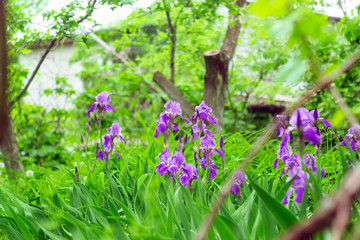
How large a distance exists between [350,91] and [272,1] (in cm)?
594

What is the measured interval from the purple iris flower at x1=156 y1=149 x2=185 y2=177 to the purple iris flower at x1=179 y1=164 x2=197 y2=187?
26mm

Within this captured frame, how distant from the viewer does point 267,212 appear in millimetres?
1278

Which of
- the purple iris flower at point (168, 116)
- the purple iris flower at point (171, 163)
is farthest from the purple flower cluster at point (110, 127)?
the purple iris flower at point (171, 163)

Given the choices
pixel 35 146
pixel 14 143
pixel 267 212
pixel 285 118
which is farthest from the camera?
pixel 35 146

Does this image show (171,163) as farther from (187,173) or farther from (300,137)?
(300,137)

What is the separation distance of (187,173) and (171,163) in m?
0.09

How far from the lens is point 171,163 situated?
1.78 metres

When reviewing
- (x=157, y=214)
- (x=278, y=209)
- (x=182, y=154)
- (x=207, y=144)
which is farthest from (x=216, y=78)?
(x=278, y=209)

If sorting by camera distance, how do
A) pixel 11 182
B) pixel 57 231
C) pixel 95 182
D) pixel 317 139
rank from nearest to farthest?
A: pixel 317 139 → pixel 57 231 → pixel 95 182 → pixel 11 182

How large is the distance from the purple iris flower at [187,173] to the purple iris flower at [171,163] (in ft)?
0.09

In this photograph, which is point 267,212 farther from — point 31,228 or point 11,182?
point 11,182

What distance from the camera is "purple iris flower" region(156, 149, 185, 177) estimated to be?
1.77 m

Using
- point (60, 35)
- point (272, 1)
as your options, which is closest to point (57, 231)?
point (272, 1)

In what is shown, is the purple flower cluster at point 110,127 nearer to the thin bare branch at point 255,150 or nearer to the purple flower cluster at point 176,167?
the purple flower cluster at point 176,167
